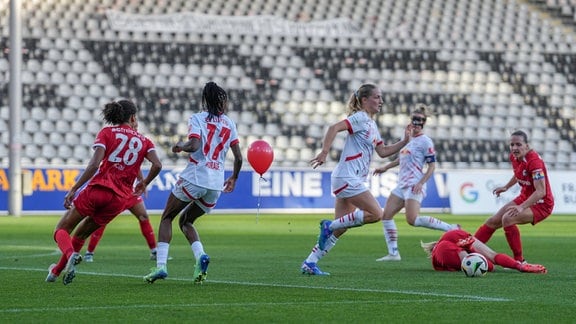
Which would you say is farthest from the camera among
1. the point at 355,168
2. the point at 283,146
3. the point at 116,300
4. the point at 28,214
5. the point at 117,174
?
the point at 283,146

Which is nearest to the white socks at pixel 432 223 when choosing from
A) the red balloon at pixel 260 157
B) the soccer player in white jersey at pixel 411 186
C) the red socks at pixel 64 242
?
the soccer player in white jersey at pixel 411 186

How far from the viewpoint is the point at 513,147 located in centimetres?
1331

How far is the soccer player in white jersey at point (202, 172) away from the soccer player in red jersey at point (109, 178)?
0.34m

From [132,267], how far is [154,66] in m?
25.4

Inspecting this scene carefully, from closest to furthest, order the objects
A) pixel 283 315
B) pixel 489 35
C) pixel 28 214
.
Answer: pixel 283 315, pixel 28 214, pixel 489 35

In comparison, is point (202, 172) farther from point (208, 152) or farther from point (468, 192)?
point (468, 192)

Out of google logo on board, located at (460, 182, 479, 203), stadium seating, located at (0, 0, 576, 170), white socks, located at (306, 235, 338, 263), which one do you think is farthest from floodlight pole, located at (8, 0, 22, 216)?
white socks, located at (306, 235, 338, 263)

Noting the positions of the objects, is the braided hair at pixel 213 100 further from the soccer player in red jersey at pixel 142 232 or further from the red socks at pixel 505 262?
the soccer player in red jersey at pixel 142 232

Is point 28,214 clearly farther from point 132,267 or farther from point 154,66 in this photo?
point 132,267

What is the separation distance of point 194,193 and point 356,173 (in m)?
2.31

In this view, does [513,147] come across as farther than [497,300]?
Yes

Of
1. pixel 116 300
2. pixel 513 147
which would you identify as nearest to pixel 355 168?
pixel 513 147

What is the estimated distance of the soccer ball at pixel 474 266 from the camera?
39.7 ft

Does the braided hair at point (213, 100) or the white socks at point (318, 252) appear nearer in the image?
the braided hair at point (213, 100)
